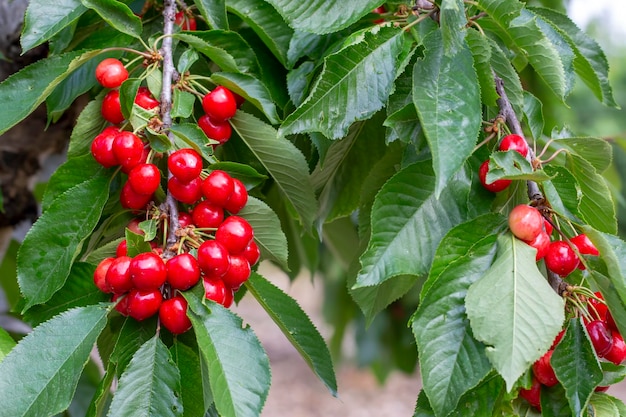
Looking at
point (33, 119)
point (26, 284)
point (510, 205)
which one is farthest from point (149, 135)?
point (33, 119)

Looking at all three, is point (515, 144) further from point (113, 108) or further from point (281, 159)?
point (113, 108)

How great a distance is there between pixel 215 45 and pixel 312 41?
0.13m

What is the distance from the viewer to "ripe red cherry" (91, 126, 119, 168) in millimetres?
796

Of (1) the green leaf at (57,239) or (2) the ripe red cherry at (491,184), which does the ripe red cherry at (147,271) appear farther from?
(2) the ripe red cherry at (491,184)

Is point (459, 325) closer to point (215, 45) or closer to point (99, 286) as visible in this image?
point (99, 286)

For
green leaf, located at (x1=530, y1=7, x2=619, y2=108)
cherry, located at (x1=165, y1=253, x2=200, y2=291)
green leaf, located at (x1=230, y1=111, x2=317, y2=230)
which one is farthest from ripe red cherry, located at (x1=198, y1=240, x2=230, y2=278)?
green leaf, located at (x1=530, y1=7, x2=619, y2=108)

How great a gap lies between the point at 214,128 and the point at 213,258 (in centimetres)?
23

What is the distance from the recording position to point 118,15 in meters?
0.87

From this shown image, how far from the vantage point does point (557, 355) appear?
74cm

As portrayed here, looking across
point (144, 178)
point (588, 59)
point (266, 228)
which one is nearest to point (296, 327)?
point (266, 228)

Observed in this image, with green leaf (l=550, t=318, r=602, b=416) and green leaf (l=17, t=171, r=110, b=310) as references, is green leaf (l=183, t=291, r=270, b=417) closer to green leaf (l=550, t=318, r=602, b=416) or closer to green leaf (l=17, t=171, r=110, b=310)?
green leaf (l=17, t=171, r=110, b=310)

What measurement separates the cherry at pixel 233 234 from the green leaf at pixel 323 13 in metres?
0.25

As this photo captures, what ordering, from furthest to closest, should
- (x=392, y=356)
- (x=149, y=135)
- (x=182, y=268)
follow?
(x=392, y=356)
(x=149, y=135)
(x=182, y=268)

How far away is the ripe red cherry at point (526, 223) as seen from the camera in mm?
740
